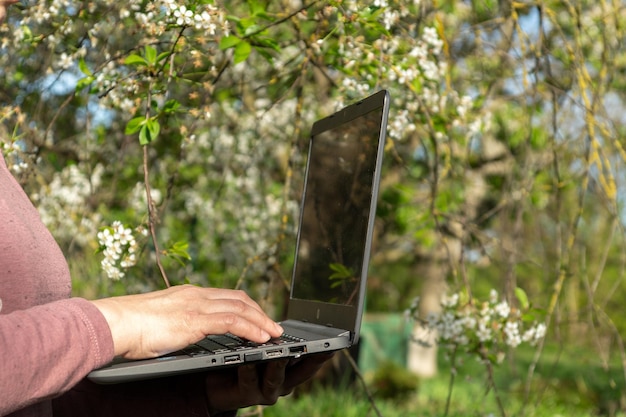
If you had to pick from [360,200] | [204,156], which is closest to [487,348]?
[360,200]

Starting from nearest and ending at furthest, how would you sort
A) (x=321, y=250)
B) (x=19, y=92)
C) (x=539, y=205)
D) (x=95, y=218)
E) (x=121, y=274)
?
(x=321, y=250)
(x=121, y=274)
(x=19, y=92)
(x=95, y=218)
(x=539, y=205)

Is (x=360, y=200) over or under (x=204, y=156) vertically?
under

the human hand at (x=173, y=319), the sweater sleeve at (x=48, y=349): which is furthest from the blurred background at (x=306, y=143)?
the sweater sleeve at (x=48, y=349)

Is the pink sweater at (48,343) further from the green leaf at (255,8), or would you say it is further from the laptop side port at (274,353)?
the green leaf at (255,8)

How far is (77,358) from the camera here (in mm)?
1093

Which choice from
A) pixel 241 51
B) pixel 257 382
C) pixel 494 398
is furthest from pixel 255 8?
pixel 494 398

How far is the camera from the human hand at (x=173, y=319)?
1171 millimetres

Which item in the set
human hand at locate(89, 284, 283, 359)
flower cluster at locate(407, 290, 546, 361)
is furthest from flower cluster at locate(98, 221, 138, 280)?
flower cluster at locate(407, 290, 546, 361)

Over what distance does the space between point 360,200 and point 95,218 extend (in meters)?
2.58

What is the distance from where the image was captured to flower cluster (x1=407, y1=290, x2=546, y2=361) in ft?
8.64

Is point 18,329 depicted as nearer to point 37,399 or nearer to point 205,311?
point 37,399

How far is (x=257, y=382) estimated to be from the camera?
1547mm

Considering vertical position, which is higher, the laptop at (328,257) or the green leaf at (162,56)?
the green leaf at (162,56)

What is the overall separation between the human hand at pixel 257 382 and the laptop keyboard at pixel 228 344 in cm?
7
